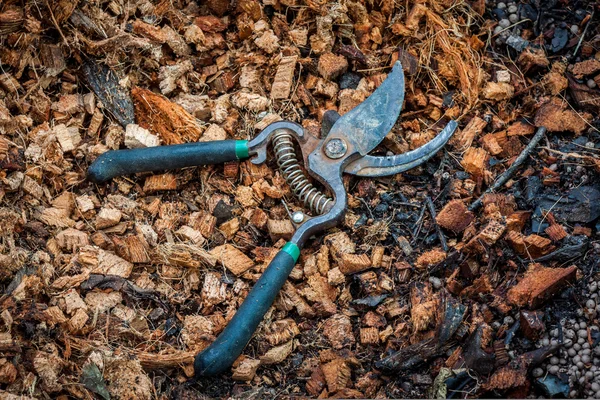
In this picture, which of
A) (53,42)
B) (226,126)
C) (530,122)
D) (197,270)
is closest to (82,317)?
(197,270)

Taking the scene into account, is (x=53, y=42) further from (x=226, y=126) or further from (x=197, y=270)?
→ (x=197, y=270)

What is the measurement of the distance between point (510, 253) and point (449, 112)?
2.39ft

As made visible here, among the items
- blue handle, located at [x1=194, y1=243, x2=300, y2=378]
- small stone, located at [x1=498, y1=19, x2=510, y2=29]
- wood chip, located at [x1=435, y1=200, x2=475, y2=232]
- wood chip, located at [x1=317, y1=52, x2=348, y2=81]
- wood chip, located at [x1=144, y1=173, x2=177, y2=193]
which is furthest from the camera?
small stone, located at [x1=498, y1=19, x2=510, y2=29]

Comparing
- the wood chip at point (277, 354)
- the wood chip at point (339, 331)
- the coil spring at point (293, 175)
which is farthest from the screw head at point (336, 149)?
the wood chip at point (277, 354)

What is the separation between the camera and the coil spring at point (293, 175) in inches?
110

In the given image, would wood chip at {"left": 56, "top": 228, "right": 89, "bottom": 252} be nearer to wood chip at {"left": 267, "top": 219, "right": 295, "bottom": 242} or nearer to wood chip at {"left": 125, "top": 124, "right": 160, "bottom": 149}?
wood chip at {"left": 125, "top": 124, "right": 160, "bottom": 149}

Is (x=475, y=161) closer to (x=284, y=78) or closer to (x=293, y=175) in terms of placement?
(x=293, y=175)

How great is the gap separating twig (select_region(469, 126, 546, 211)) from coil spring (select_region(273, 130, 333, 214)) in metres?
0.63

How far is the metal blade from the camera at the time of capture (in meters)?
2.88

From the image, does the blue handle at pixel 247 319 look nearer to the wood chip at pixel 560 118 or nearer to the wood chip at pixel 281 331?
the wood chip at pixel 281 331

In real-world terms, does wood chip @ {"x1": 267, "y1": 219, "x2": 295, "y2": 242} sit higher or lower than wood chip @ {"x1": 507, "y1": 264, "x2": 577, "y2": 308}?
higher

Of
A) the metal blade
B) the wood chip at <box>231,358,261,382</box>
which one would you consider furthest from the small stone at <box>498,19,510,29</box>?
the wood chip at <box>231,358,261,382</box>

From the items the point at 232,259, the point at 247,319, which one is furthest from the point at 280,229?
the point at 247,319

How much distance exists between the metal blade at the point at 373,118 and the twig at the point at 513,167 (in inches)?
19.2
